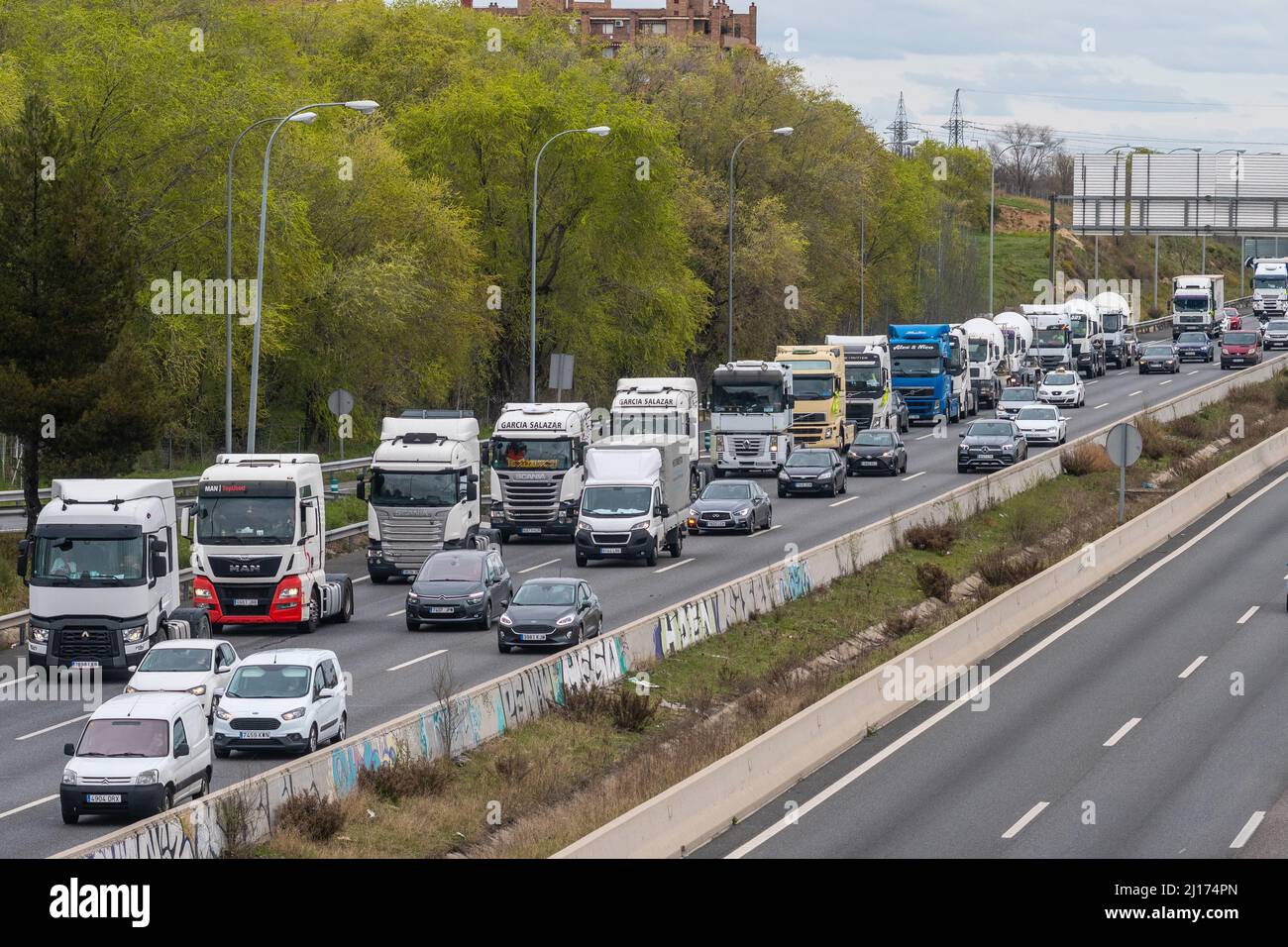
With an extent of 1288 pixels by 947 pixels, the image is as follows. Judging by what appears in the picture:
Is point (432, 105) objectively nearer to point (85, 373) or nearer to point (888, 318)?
point (85, 373)

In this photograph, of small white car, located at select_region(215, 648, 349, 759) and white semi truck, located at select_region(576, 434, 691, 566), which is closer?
small white car, located at select_region(215, 648, 349, 759)

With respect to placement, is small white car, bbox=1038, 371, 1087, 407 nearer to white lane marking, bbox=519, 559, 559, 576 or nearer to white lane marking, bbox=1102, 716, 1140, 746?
white lane marking, bbox=519, 559, 559, 576

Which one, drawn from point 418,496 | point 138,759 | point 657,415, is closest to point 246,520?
point 418,496

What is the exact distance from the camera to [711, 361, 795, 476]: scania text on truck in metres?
56.3

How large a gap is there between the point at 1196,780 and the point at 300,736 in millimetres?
11727

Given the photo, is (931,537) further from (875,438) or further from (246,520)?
(246,520)

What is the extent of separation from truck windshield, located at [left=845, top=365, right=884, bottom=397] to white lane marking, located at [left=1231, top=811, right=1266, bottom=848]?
42217 mm

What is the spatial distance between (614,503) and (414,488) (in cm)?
495

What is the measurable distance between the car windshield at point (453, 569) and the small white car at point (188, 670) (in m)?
8.24

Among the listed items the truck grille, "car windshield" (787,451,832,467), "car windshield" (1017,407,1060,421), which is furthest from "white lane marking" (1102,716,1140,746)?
"car windshield" (1017,407,1060,421)

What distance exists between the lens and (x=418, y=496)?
40875 mm

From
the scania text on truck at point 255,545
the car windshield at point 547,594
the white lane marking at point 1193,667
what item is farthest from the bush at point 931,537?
the scania text on truck at point 255,545
